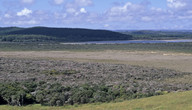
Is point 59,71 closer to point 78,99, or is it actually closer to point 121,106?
point 78,99

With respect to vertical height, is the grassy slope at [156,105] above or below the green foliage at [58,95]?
above

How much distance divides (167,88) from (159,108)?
41.4ft

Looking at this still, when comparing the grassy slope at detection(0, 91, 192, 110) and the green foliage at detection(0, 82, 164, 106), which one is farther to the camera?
the green foliage at detection(0, 82, 164, 106)

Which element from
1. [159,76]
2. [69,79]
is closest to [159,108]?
[69,79]

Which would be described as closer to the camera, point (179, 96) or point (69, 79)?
point (179, 96)

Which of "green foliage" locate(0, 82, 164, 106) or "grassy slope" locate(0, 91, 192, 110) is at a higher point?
"grassy slope" locate(0, 91, 192, 110)

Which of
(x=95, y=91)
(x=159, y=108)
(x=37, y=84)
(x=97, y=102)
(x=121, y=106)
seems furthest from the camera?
(x=37, y=84)

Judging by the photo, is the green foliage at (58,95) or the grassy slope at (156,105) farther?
the green foliage at (58,95)

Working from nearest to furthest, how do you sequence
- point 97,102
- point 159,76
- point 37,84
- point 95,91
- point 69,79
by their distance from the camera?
1. point 97,102
2. point 95,91
3. point 37,84
4. point 69,79
5. point 159,76

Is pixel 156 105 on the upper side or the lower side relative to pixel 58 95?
upper

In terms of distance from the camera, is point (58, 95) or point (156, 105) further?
point (58, 95)

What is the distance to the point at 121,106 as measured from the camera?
20094mm

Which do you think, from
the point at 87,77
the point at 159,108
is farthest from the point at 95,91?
the point at 87,77

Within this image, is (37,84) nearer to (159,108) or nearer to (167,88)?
(167,88)
